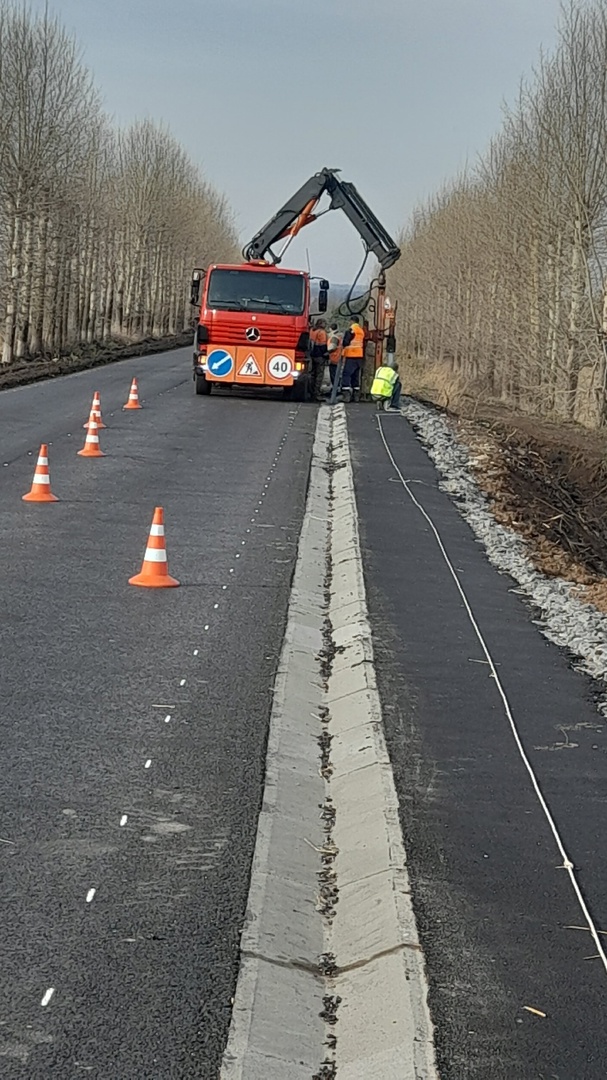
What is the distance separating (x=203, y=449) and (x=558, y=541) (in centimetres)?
567

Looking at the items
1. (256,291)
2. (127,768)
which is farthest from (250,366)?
(127,768)

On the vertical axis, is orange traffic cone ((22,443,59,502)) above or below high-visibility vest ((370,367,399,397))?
below

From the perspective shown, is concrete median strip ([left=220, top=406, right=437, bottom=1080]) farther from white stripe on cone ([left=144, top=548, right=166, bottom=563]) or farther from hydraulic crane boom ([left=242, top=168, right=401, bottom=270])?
hydraulic crane boom ([left=242, top=168, right=401, bottom=270])

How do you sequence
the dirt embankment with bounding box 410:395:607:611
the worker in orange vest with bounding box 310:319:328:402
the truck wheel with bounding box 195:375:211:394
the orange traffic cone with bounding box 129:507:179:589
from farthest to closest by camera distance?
the worker in orange vest with bounding box 310:319:328:402 → the truck wheel with bounding box 195:375:211:394 → the dirt embankment with bounding box 410:395:607:611 → the orange traffic cone with bounding box 129:507:179:589

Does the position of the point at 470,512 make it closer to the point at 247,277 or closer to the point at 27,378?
the point at 247,277

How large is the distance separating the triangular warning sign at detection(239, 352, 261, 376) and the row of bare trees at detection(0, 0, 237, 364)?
63.3 feet

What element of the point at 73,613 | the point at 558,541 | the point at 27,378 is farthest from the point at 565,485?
the point at 73,613

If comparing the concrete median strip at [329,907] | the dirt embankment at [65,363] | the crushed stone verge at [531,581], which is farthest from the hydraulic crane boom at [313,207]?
the concrete median strip at [329,907]

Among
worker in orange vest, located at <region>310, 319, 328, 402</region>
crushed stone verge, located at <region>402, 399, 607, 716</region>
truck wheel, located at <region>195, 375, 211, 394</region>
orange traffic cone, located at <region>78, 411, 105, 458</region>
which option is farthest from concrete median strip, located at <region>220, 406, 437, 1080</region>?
worker in orange vest, located at <region>310, 319, 328, 402</region>

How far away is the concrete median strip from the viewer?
422 centimetres

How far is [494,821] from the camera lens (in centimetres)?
616

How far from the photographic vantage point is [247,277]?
28172 millimetres

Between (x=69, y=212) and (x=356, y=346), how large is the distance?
25.3 meters

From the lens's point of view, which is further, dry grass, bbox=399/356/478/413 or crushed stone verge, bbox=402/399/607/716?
dry grass, bbox=399/356/478/413
